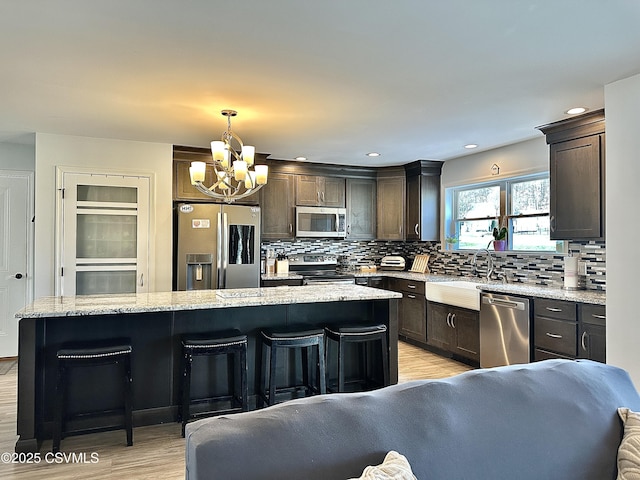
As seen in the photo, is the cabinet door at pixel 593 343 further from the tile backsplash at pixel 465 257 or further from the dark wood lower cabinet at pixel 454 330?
the dark wood lower cabinet at pixel 454 330

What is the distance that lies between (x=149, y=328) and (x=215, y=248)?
73.2 inches

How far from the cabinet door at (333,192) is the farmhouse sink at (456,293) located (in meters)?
1.78

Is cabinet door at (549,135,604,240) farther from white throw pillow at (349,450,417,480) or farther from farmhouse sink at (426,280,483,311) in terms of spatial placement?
white throw pillow at (349,450,417,480)

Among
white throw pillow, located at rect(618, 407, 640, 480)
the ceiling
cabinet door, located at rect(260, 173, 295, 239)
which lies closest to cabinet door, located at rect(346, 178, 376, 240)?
cabinet door, located at rect(260, 173, 295, 239)

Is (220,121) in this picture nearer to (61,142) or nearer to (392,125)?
(392,125)

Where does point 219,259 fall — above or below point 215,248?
below

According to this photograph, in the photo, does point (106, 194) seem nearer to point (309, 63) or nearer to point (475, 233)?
point (309, 63)

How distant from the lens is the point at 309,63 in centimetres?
262

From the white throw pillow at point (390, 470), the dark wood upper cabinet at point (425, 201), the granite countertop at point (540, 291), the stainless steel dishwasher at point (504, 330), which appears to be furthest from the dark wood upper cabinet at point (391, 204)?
the white throw pillow at point (390, 470)

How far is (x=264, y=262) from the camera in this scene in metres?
5.99

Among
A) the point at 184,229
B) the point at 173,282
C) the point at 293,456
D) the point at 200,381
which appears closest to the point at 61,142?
the point at 184,229

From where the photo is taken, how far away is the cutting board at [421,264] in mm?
6184

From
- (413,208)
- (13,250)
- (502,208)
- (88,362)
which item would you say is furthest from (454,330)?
(13,250)

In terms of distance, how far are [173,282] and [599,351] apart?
4.13 metres
